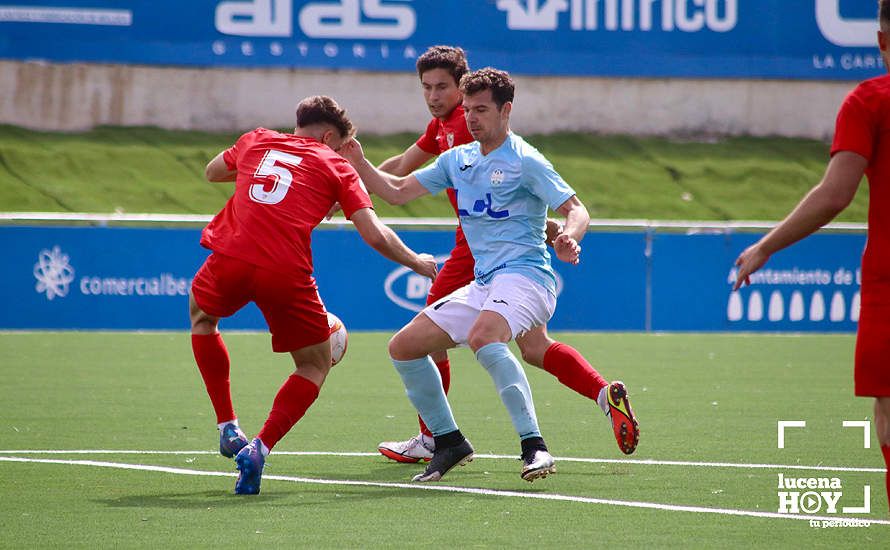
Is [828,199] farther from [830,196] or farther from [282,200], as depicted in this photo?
[282,200]

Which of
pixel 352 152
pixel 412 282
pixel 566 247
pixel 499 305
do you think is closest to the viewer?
pixel 566 247

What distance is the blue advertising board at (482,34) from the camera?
2906cm

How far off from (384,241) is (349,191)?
313mm

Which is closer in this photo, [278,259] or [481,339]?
[278,259]

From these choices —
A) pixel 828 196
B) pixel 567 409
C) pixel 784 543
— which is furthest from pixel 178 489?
pixel 567 409

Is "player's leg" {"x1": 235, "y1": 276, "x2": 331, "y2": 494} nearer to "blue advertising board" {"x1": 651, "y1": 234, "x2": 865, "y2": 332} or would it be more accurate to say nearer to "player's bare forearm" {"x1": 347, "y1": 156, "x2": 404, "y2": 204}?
"player's bare forearm" {"x1": 347, "y1": 156, "x2": 404, "y2": 204}

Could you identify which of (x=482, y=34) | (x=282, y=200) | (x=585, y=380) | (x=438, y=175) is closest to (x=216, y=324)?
(x=282, y=200)

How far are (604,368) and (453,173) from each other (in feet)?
20.7

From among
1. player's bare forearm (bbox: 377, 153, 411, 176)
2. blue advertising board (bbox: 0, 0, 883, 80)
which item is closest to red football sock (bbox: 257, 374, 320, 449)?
player's bare forearm (bbox: 377, 153, 411, 176)

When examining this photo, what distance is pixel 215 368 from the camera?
6.62m

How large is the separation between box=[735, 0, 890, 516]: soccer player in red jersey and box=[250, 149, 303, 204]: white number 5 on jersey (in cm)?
285

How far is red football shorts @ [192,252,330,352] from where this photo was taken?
6.33 metres

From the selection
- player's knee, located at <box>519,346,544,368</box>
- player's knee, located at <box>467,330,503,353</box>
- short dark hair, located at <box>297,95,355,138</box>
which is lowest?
player's knee, located at <box>519,346,544,368</box>

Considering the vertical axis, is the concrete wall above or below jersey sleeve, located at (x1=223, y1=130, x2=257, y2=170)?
above
